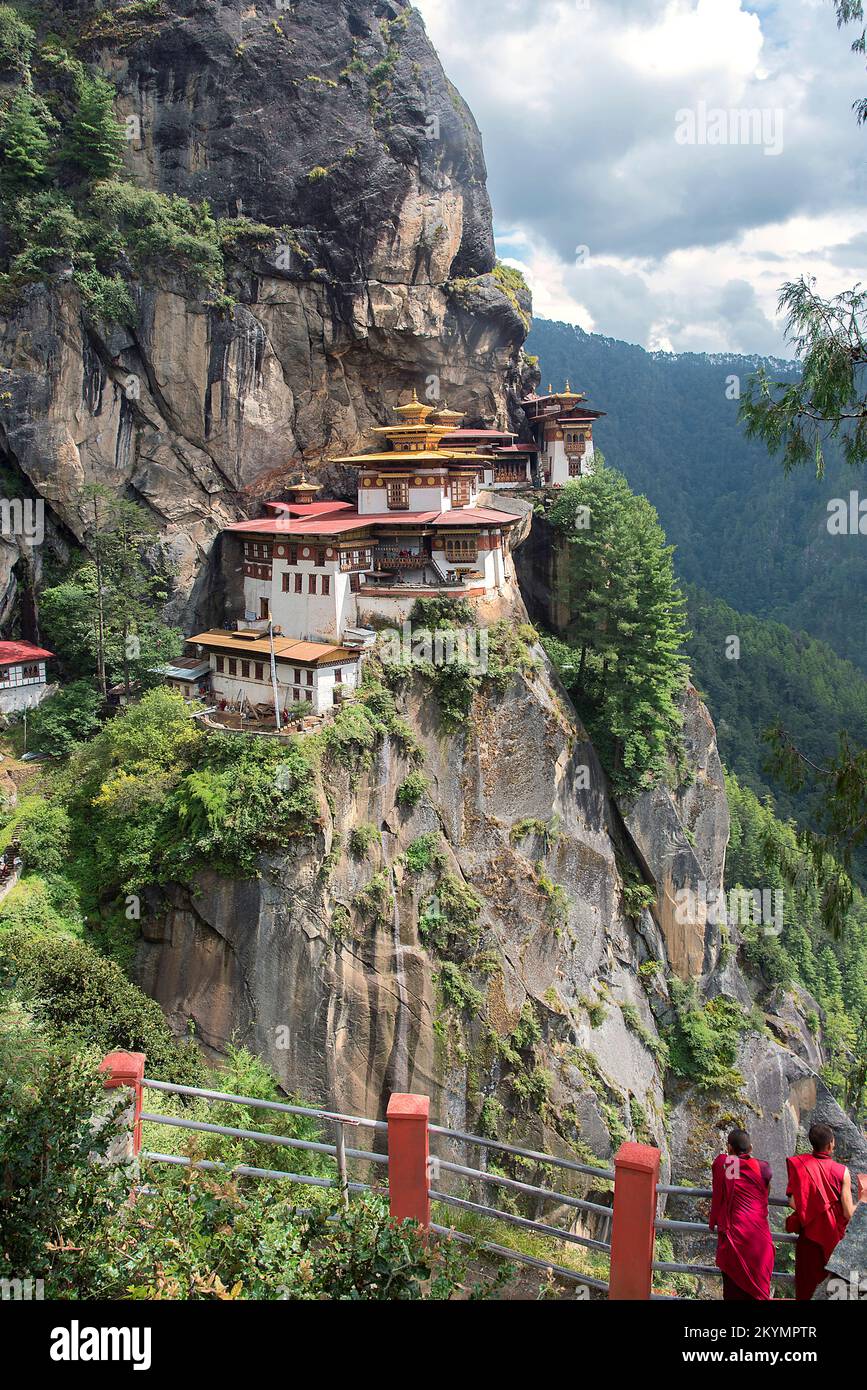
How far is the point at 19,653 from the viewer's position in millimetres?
26828

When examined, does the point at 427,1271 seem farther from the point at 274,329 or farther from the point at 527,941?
the point at 274,329

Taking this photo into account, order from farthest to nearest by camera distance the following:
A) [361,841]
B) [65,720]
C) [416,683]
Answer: [65,720] → [416,683] → [361,841]

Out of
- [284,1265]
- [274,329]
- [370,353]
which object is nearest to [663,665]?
[370,353]

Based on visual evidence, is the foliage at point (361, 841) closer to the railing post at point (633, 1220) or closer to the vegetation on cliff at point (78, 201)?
the railing post at point (633, 1220)

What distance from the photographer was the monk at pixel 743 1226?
6883mm

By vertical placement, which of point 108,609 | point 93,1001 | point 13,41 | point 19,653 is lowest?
point 93,1001

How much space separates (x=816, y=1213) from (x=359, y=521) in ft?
77.8

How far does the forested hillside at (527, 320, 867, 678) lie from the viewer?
11744 centimetres

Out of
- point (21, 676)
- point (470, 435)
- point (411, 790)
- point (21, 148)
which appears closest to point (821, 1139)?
point (411, 790)

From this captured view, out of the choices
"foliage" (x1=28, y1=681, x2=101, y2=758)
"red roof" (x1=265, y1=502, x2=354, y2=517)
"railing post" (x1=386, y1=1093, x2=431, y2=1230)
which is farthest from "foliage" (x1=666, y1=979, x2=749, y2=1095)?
"railing post" (x1=386, y1=1093, x2=431, y2=1230)

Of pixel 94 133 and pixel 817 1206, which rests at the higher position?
pixel 94 133

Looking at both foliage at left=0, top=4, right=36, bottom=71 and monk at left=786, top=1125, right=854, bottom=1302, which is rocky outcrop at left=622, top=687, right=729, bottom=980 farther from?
foliage at left=0, top=4, right=36, bottom=71

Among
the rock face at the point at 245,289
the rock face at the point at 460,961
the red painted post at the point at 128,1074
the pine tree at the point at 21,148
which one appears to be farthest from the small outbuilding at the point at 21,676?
the red painted post at the point at 128,1074

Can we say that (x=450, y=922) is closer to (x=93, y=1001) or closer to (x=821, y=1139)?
(x=93, y=1001)
